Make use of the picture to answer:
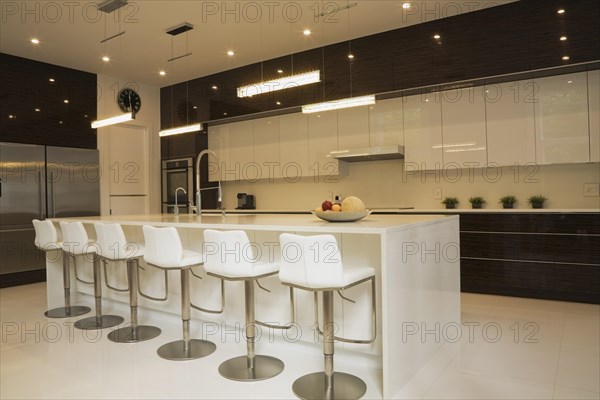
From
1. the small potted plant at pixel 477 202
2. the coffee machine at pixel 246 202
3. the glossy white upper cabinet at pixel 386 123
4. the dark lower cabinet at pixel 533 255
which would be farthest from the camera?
the coffee machine at pixel 246 202

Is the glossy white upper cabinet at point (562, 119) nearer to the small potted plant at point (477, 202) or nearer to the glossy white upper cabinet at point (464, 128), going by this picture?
the glossy white upper cabinet at point (464, 128)

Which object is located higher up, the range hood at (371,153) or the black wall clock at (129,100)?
the black wall clock at (129,100)

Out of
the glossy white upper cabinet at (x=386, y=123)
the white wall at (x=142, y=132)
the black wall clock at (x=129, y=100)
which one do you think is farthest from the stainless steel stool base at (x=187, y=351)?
the black wall clock at (x=129, y=100)

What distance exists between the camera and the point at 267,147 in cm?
627

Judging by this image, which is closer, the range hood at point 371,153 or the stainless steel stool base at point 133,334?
the stainless steel stool base at point 133,334

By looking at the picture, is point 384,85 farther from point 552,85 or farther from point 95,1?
point 95,1

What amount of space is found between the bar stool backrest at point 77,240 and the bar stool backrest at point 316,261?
2229mm

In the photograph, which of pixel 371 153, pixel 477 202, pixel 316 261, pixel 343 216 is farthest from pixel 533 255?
pixel 316 261

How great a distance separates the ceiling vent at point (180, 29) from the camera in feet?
15.2

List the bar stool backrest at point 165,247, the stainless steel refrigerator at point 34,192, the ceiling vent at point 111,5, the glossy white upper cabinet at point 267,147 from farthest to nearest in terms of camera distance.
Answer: the glossy white upper cabinet at point 267,147 → the stainless steel refrigerator at point 34,192 → the ceiling vent at point 111,5 → the bar stool backrest at point 165,247

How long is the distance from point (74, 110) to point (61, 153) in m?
0.67

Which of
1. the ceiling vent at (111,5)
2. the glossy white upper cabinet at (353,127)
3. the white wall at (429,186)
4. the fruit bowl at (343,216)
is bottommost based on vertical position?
the fruit bowl at (343,216)

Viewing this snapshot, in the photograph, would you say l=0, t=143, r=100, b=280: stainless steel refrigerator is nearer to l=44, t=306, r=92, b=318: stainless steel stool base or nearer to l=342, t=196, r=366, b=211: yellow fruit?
l=44, t=306, r=92, b=318: stainless steel stool base

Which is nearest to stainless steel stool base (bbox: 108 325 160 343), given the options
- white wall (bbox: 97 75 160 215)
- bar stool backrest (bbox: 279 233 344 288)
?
bar stool backrest (bbox: 279 233 344 288)
